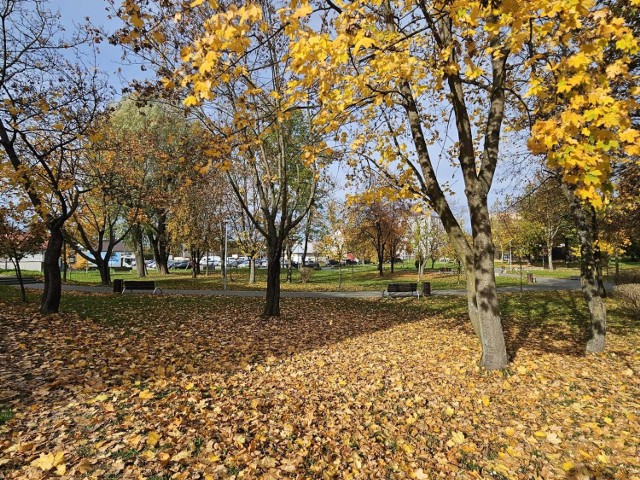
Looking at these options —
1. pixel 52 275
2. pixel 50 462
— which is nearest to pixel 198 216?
pixel 52 275

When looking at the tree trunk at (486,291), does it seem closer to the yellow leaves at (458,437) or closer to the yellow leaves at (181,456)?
the yellow leaves at (458,437)

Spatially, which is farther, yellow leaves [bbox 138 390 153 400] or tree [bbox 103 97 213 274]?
tree [bbox 103 97 213 274]

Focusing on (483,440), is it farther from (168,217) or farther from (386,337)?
(168,217)

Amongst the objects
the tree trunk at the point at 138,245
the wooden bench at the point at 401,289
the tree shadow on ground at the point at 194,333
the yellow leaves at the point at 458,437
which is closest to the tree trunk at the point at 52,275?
the tree shadow on ground at the point at 194,333

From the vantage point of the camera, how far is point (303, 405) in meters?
4.55

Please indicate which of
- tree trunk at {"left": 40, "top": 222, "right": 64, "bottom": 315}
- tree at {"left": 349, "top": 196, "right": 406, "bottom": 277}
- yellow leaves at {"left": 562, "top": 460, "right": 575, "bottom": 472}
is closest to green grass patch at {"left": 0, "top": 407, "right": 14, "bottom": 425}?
yellow leaves at {"left": 562, "top": 460, "right": 575, "bottom": 472}

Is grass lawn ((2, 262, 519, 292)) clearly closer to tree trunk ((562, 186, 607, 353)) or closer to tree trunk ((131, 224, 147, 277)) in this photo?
tree trunk ((131, 224, 147, 277))

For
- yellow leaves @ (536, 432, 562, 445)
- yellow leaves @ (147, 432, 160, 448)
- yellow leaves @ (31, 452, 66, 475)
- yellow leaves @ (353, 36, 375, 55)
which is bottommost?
yellow leaves @ (536, 432, 562, 445)

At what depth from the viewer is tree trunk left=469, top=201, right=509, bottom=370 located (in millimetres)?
5953

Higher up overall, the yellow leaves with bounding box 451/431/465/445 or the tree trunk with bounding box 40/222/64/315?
the tree trunk with bounding box 40/222/64/315

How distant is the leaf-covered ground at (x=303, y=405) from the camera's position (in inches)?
131

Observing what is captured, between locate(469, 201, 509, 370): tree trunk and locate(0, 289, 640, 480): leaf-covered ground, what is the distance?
1.02 ft

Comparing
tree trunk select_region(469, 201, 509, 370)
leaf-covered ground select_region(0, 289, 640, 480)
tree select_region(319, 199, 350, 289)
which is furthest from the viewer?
tree select_region(319, 199, 350, 289)

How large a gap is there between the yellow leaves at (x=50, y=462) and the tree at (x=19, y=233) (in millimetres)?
10295
